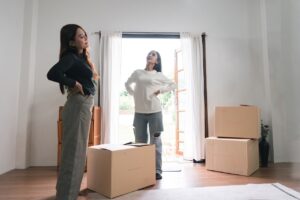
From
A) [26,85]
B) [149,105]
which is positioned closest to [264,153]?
[149,105]

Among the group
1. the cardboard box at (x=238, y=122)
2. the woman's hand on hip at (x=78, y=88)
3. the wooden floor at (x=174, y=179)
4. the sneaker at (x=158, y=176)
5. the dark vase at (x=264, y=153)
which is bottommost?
the wooden floor at (x=174, y=179)

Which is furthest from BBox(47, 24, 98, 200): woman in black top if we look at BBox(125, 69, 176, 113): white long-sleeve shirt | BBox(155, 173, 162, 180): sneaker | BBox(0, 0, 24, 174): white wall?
BBox(0, 0, 24, 174): white wall

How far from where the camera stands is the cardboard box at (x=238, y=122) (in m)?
2.45

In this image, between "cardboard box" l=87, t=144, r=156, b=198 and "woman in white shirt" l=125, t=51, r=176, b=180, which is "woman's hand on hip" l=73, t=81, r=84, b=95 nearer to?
"cardboard box" l=87, t=144, r=156, b=198

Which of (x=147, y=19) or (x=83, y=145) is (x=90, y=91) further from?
(x=147, y=19)

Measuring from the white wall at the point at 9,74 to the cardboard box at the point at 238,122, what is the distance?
2.47 metres

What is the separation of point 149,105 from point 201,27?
5.50 feet

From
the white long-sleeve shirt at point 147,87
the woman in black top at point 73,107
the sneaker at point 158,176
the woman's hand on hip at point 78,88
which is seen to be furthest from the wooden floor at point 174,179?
the woman's hand on hip at point 78,88

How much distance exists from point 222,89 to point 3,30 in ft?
9.37

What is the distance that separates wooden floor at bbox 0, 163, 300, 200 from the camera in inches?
72.1

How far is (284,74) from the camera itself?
261 cm

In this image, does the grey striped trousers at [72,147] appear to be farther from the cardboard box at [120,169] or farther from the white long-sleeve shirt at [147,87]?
the white long-sleeve shirt at [147,87]

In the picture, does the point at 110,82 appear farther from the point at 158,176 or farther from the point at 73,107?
the point at 73,107

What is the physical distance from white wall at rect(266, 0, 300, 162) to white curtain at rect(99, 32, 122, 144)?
6.77ft
